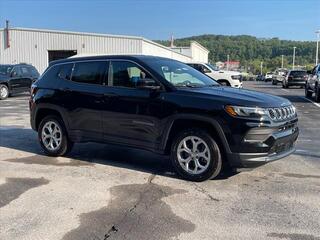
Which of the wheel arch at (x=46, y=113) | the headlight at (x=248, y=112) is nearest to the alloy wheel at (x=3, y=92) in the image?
the wheel arch at (x=46, y=113)

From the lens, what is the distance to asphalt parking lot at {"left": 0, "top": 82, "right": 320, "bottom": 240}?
4.93 metres

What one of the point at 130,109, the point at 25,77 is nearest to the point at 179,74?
the point at 130,109

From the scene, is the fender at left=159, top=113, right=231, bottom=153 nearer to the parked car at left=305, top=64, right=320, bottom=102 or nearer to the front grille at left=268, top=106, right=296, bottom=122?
the front grille at left=268, top=106, right=296, bottom=122

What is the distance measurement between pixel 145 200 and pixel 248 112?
1724 mm

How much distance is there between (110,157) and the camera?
27.8 ft

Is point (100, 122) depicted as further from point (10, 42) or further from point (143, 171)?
point (10, 42)

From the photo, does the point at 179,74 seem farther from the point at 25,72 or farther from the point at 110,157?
the point at 25,72

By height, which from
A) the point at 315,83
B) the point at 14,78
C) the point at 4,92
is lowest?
the point at 4,92

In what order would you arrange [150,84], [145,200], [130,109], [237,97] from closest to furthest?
[145,200]
[237,97]
[150,84]
[130,109]

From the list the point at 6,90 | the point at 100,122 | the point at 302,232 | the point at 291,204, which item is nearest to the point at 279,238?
the point at 302,232

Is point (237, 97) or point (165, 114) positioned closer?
point (237, 97)

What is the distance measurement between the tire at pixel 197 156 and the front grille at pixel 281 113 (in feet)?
2.69

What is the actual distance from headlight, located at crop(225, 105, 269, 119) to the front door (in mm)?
1071

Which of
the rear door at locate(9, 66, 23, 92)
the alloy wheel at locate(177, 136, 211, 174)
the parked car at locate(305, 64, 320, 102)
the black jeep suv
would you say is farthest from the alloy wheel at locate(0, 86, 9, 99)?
the alloy wheel at locate(177, 136, 211, 174)
